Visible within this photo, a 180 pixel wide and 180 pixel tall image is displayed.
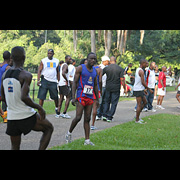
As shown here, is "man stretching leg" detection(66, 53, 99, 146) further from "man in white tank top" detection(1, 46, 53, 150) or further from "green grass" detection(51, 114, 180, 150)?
"man in white tank top" detection(1, 46, 53, 150)

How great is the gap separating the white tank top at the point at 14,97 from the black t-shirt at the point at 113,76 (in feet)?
20.0

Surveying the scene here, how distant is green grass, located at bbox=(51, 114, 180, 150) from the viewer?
6.79 metres

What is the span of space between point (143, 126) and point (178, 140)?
6.32 feet

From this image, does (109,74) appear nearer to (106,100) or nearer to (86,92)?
(106,100)

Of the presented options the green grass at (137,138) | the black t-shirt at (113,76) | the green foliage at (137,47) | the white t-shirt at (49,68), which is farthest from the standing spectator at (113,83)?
the green foliage at (137,47)

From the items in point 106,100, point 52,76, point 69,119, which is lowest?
point 69,119

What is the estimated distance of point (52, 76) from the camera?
10422mm

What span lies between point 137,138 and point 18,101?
13.1 feet

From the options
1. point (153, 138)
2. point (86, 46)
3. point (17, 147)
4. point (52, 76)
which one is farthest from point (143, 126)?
point (86, 46)

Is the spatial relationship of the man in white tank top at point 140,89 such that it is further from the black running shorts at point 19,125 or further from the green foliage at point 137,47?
the green foliage at point 137,47

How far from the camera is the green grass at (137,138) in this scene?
6786mm

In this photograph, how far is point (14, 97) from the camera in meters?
4.73

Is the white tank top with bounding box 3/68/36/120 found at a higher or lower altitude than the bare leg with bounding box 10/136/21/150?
higher

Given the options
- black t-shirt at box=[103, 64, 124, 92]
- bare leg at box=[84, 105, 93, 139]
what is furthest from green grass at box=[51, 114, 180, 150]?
black t-shirt at box=[103, 64, 124, 92]
